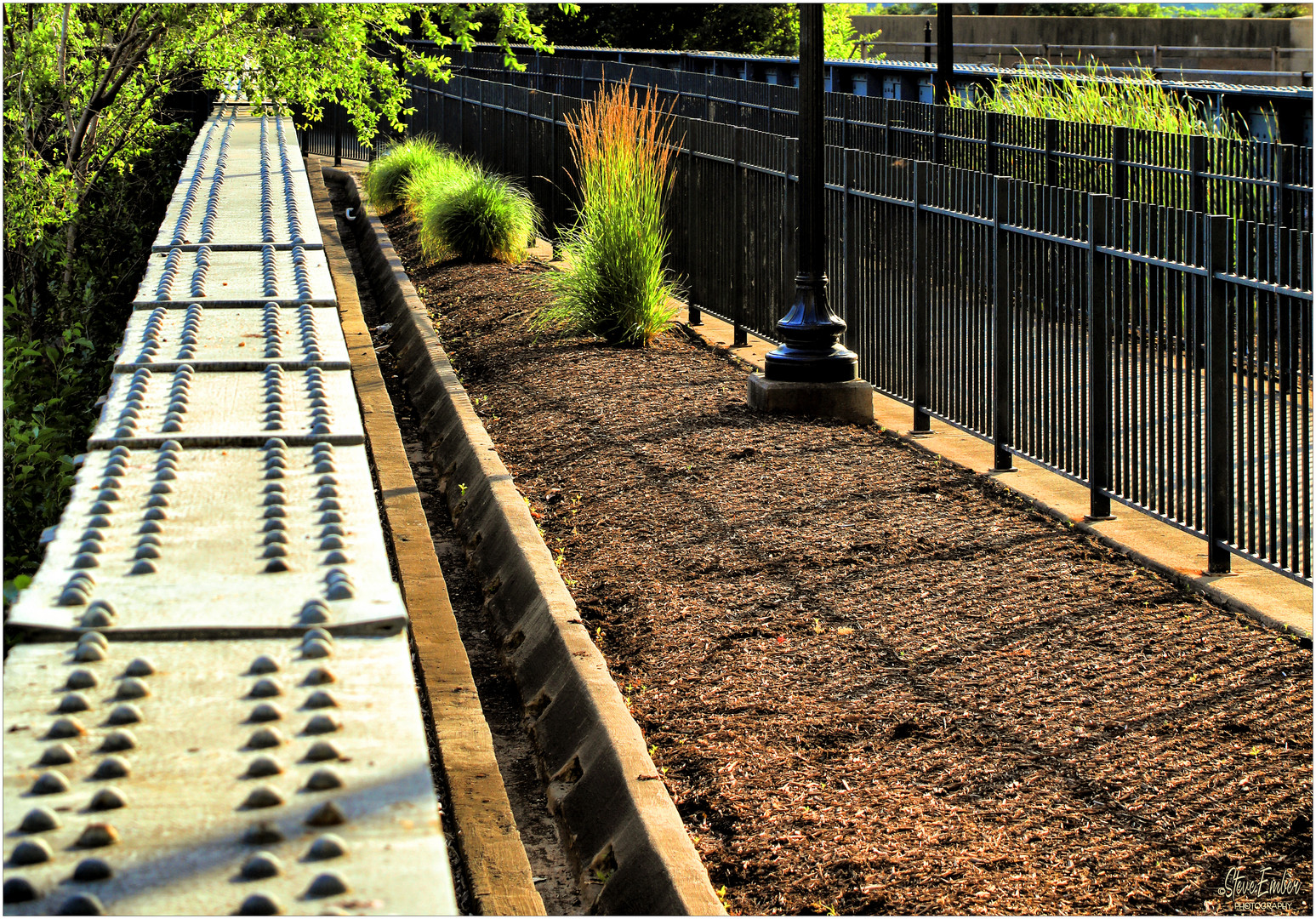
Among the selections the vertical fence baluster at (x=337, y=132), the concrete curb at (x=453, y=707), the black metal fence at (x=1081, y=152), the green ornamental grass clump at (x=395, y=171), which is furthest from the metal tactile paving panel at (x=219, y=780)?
the vertical fence baluster at (x=337, y=132)

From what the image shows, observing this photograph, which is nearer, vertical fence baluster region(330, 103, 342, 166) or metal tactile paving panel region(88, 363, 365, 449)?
metal tactile paving panel region(88, 363, 365, 449)

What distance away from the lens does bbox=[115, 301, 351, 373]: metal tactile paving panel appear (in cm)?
409

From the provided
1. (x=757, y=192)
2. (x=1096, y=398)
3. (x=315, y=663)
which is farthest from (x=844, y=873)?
(x=757, y=192)

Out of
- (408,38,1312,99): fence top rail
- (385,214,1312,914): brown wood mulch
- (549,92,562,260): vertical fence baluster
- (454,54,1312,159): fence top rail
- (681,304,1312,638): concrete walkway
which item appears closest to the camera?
(385,214,1312,914): brown wood mulch

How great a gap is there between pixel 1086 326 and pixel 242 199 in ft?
14.4

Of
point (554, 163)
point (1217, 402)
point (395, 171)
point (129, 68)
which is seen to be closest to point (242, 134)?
point (129, 68)

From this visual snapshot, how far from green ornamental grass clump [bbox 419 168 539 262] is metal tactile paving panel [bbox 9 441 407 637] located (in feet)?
40.7

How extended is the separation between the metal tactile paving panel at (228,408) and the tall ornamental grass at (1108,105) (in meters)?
10.8

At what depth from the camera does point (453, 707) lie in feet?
18.4

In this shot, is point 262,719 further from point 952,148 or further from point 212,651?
point 952,148

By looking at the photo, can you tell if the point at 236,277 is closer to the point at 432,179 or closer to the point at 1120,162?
the point at 1120,162

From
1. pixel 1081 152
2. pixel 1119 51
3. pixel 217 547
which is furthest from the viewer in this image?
pixel 1119 51

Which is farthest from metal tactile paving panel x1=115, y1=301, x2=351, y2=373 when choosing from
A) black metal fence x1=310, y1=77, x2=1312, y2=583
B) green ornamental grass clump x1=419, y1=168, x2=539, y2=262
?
green ornamental grass clump x1=419, y1=168, x2=539, y2=262
